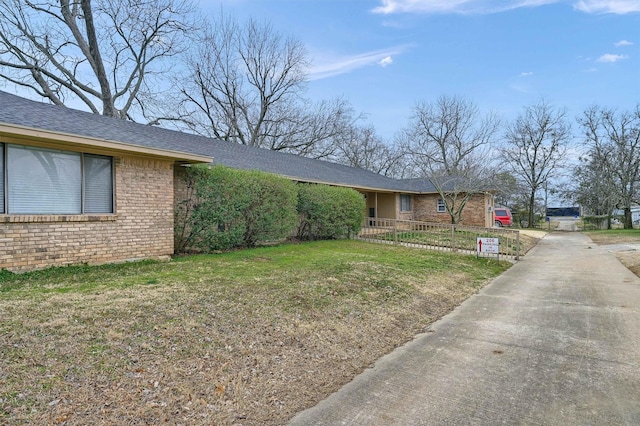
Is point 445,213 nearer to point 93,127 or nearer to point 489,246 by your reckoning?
point 489,246

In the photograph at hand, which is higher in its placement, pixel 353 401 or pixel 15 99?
pixel 15 99

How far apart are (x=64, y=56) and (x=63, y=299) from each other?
859 inches

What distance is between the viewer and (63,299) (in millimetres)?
4797

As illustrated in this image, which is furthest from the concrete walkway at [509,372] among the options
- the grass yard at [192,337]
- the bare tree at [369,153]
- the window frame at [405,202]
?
the bare tree at [369,153]

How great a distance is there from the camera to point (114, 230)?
313 inches

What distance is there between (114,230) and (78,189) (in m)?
1.07

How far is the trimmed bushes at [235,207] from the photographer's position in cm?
964

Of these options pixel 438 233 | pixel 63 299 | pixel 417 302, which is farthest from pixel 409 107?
pixel 63 299

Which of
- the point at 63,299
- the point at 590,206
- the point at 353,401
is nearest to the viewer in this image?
the point at 353,401

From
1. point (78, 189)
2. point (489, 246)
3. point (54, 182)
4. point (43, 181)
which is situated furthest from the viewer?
point (489, 246)

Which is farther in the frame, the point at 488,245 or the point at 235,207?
the point at 488,245

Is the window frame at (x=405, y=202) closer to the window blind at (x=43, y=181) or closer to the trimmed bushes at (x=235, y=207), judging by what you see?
the trimmed bushes at (x=235, y=207)

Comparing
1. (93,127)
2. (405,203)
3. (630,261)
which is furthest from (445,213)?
(93,127)

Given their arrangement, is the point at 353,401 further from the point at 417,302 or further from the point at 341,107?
the point at 341,107
